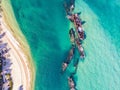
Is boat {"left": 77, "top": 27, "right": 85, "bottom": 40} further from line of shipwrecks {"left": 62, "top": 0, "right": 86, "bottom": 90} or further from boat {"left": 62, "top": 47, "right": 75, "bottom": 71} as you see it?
boat {"left": 62, "top": 47, "right": 75, "bottom": 71}

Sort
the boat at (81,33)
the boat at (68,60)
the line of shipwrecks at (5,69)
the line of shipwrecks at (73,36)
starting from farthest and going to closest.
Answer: the boat at (81,33)
the line of shipwrecks at (73,36)
the boat at (68,60)
the line of shipwrecks at (5,69)

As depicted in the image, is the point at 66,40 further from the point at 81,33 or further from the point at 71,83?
the point at 71,83

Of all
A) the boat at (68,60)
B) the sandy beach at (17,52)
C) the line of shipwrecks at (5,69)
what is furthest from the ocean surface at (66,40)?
the line of shipwrecks at (5,69)

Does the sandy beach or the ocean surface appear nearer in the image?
the sandy beach

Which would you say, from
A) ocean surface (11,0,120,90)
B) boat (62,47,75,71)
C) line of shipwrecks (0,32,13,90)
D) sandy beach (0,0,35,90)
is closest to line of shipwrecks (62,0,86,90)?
boat (62,47,75,71)

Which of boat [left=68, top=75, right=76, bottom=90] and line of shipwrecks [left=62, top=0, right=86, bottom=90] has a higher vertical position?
line of shipwrecks [left=62, top=0, right=86, bottom=90]

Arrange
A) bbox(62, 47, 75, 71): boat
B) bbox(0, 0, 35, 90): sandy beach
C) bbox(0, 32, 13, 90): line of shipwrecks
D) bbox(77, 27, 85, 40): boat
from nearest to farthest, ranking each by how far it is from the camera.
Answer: bbox(0, 32, 13, 90): line of shipwrecks
bbox(0, 0, 35, 90): sandy beach
bbox(62, 47, 75, 71): boat
bbox(77, 27, 85, 40): boat

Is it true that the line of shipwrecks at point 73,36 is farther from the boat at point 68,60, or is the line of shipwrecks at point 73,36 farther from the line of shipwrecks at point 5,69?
the line of shipwrecks at point 5,69

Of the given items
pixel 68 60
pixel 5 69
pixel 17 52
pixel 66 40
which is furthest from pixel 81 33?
pixel 5 69
